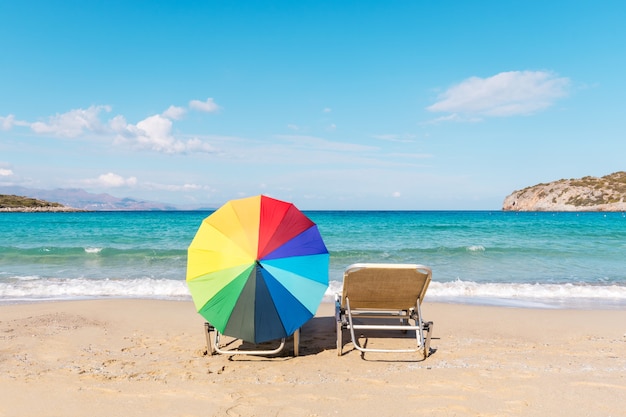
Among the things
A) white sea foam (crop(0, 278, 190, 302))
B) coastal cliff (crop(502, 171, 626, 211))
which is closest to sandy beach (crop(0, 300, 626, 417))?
white sea foam (crop(0, 278, 190, 302))

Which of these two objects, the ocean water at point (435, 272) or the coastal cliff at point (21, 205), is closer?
the ocean water at point (435, 272)

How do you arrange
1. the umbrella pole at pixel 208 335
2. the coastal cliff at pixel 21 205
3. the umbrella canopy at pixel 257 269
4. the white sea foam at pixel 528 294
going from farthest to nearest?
the coastal cliff at pixel 21 205 → the white sea foam at pixel 528 294 → the umbrella pole at pixel 208 335 → the umbrella canopy at pixel 257 269

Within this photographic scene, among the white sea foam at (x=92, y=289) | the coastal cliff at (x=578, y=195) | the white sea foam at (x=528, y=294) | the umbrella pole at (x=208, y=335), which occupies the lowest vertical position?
the white sea foam at (x=92, y=289)

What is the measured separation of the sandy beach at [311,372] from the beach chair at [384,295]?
13.8 inches

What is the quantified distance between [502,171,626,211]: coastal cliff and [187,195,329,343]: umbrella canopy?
101 m

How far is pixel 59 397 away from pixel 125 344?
1.88 meters

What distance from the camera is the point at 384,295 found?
563cm

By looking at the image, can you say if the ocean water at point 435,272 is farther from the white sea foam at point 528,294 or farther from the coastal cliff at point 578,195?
the coastal cliff at point 578,195

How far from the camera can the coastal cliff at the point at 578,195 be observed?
288 feet

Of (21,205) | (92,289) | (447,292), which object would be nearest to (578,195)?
(447,292)

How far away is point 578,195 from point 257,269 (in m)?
106

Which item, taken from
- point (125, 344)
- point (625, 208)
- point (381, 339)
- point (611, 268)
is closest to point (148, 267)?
point (125, 344)

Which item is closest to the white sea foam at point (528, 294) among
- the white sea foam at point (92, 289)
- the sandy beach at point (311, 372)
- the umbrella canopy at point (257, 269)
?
the sandy beach at point (311, 372)

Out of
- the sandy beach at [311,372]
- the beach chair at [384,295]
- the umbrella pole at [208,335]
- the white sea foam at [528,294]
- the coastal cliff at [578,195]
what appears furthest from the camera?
the coastal cliff at [578,195]
